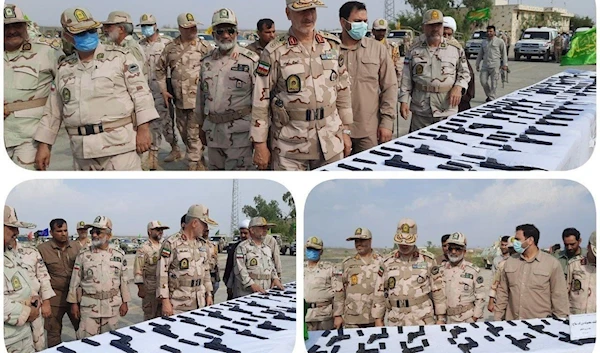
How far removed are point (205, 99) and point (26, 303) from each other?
1.44m

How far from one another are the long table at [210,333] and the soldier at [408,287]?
0.53m

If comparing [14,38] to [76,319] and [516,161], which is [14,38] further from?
[516,161]

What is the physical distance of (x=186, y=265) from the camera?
3506 millimetres

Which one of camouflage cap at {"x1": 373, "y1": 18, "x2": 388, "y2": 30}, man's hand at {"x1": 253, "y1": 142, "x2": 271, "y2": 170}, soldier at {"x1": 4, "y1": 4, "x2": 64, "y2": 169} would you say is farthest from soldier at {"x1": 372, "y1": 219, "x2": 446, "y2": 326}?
camouflage cap at {"x1": 373, "y1": 18, "x2": 388, "y2": 30}

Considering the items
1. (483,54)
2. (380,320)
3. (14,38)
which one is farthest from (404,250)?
(483,54)

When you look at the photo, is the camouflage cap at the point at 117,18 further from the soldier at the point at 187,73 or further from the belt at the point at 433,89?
the belt at the point at 433,89

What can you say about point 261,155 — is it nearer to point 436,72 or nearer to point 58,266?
point 58,266

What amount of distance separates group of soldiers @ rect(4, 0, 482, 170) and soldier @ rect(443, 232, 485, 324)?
0.82m

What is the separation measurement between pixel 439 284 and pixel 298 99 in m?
1.41

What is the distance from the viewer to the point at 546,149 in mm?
2918

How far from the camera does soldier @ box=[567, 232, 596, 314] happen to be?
3213mm

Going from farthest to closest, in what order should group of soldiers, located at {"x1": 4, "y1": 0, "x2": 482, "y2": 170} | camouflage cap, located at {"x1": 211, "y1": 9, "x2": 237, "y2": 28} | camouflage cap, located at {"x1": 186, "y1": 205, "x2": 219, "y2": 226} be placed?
camouflage cap, located at {"x1": 186, "y1": 205, "x2": 219, "y2": 226}, camouflage cap, located at {"x1": 211, "y1": 9, "x2": 237, "y2": 28}, group of soldiers, located at {"x1": 4, "y1": 0, "x2": 482, "y2": 170}

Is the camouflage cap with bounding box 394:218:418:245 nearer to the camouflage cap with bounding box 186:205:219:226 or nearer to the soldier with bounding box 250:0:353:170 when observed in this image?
the soldier with bounding box 250:0:353:170

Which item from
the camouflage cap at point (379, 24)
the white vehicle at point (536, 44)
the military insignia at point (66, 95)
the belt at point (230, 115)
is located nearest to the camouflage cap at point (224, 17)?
the belt at point (230, 115)
